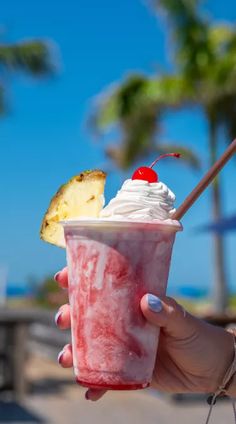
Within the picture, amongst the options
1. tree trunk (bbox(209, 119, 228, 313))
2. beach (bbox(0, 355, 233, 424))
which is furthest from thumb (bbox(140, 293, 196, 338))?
tree trunk (bbox(209, 119, 228, 313))

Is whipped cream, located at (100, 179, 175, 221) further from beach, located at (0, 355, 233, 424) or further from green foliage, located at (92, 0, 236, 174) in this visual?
green foliage, located at (92, 0, 236, 174)

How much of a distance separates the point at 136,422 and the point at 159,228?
21.2 ft

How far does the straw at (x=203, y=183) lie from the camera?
1.58 metres

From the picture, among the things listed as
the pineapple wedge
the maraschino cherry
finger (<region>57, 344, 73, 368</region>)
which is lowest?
finger (<region>57, 344, 73, 368</region>)

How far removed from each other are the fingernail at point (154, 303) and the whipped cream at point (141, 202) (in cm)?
15

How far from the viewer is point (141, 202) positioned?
1.59 m

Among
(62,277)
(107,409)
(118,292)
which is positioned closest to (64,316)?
(62,277)

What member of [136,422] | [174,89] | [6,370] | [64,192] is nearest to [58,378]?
[6,370]

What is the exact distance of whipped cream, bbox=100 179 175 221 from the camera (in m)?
1.58

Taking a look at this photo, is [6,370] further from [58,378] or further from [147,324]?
[147,324]

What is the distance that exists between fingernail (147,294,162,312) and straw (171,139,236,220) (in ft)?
0.62

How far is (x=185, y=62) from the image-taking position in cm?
2038

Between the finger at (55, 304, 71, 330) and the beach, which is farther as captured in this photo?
the beach

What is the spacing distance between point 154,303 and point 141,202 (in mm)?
209
